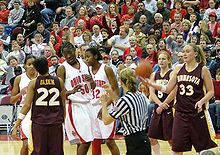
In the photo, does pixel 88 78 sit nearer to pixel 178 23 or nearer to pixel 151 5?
pixel 178 23

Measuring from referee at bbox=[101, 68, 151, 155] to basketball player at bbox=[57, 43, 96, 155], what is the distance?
6.33ft

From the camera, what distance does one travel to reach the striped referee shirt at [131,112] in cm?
755

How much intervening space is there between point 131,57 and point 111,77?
5.80m

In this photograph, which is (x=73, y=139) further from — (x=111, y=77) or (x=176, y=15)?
(x=176, y=15)

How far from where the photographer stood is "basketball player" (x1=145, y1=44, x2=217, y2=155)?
29.2 feet

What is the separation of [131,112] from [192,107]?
163 centimetres

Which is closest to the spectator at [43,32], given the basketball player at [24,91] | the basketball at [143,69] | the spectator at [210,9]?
the spectator at [210,9]

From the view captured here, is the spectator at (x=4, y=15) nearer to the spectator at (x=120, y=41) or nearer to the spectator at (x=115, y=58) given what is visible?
the spectator at (x=120, y=41)

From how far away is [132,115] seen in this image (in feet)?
24.9

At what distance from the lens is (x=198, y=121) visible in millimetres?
8969

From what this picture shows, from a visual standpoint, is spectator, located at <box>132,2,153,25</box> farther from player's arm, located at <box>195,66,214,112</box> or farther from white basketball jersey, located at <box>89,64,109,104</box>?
player's arm, located at <box>195,66,214,112</box>

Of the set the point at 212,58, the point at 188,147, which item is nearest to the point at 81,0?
the point at 212,58

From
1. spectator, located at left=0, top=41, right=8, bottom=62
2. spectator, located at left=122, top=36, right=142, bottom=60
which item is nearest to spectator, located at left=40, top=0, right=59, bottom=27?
spectator, located at left=0, top=41, right=8, bottom=62

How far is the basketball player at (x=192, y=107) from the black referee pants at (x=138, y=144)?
1.37 m
